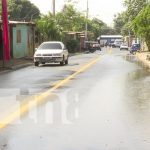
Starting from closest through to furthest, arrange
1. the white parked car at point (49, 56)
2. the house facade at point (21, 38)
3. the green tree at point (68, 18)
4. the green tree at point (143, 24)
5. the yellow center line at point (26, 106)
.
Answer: the yellow center line at point (26, 106) < the white parked car at point (49, 56) < the house facade at point (21, 38) < the green tree at point (143, 24) < the green tree at point (68, 18)

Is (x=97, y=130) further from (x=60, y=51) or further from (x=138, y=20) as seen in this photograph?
(x=138, y=20)

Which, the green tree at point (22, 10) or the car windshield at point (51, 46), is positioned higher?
the green tree at point (22, 10)

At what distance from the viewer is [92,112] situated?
11.7 m

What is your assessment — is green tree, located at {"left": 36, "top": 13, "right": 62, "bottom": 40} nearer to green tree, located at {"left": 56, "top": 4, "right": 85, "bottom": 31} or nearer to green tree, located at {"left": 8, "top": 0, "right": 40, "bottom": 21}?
green tree, located at {"left": 56, "top": 4, "right": 85, "bottom": 31}

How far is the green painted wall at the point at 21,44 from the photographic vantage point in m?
44.2

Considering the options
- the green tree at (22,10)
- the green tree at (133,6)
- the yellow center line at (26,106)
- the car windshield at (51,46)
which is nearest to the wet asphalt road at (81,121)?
the yellow center line at (26,106)

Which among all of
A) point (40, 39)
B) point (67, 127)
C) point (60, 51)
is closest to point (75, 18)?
point (40, 39)

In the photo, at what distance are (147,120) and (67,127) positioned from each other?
5.98ft

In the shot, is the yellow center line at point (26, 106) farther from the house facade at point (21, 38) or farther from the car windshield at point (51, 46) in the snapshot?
the house facade at point (21, 38)

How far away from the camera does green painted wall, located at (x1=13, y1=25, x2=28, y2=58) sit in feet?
145

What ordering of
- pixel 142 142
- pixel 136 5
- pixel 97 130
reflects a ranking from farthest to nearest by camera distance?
pixel 136 5 < pixel 97 130 < pixel 142 142

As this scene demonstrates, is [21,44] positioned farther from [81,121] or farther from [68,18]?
[68,18]

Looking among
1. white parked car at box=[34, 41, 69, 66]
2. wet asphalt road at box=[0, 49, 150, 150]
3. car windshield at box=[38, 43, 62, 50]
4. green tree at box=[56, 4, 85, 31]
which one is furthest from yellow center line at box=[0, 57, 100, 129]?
green tree at box=[56, 4, 85, 31]

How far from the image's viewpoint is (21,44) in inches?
1821
